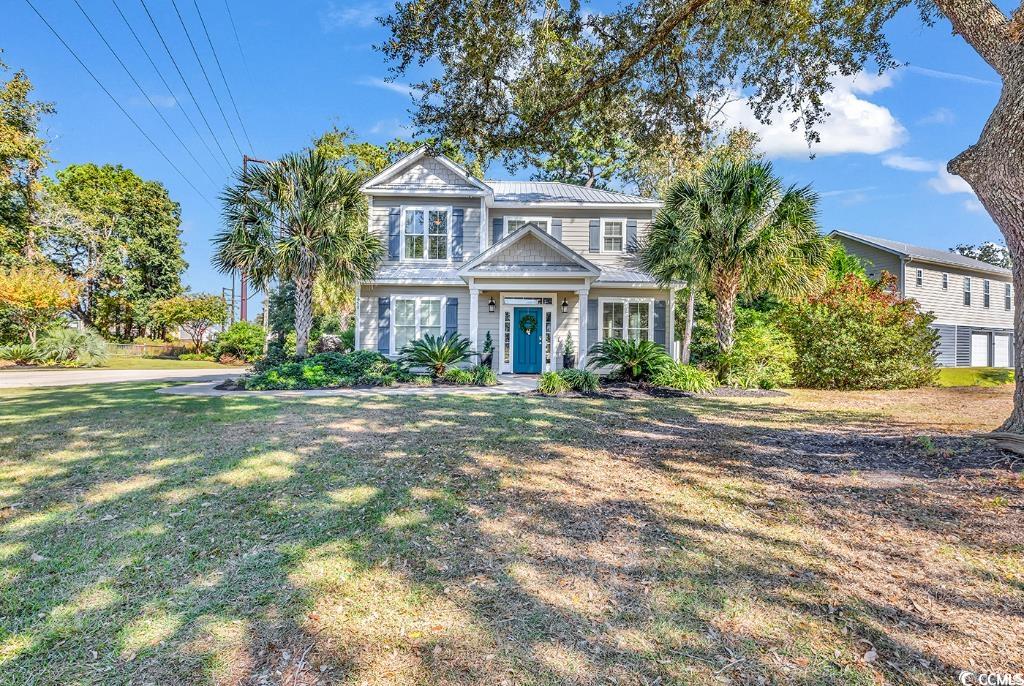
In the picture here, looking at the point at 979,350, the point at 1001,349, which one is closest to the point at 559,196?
the point at 979,350

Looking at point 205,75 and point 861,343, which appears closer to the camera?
point 861,343

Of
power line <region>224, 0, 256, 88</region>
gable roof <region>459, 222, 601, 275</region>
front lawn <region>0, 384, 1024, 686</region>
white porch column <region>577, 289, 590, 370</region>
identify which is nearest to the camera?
front lawn <region>0, 384, 1024, 686</region>

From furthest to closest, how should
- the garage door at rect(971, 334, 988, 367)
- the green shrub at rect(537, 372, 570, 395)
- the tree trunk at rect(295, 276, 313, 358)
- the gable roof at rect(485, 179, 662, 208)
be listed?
the garage door at rect(971, 334, 988, 367), the gable roof at rect(485, 179, 662, 208), the tree trunk at rect(295, 276, 313, 358), the green shrub at rect(537, 372, 570, 395)

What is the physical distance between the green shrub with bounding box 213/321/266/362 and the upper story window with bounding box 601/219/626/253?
19.6 metres

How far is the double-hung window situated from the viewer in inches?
604

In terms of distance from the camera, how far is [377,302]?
15219 millimetres

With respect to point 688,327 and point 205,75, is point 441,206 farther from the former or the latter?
point 205,75

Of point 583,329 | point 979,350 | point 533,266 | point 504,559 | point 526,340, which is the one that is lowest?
point 504,559

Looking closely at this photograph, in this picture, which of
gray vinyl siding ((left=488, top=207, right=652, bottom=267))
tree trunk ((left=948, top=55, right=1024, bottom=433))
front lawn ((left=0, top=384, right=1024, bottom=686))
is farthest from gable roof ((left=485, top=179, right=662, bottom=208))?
front lawn ((left=0, top=384, right=1024, bottom=686))

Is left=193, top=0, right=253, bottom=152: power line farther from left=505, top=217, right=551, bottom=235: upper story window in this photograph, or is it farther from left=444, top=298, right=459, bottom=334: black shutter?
left=444, top=298, right=459, bottom=334: black shutter

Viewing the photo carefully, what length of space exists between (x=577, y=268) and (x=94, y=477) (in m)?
11.6

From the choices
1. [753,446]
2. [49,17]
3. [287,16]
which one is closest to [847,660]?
[753,446]

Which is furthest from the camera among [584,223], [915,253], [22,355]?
[915,253]

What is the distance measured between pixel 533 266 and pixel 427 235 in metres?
4.24
